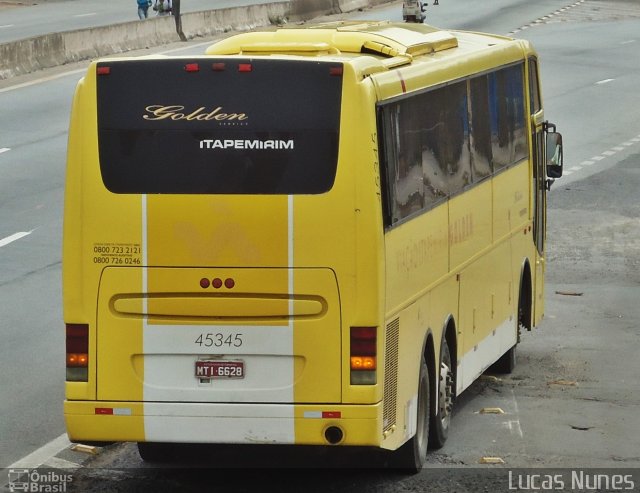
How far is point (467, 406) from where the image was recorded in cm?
1438

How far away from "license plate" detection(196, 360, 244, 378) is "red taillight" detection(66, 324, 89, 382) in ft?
2.39

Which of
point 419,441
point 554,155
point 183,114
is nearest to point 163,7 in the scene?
point 554,155

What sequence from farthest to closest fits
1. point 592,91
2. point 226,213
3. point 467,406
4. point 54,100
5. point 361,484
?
point 592,91, point 54,100, point 467,406, point 361,484, point 226,213

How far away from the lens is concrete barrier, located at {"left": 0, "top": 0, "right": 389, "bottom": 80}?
42969 mm

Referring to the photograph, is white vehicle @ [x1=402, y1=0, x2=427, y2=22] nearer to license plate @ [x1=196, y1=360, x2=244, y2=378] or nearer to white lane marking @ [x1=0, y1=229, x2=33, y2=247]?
white lane marking @ [x1=0, y1=229, x2=33, y2=247]

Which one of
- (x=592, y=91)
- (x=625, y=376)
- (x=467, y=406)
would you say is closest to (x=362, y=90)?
(x=467, y=406)

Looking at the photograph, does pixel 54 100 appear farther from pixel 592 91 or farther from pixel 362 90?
pixel 362 90

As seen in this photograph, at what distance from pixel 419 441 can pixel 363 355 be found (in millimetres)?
1642

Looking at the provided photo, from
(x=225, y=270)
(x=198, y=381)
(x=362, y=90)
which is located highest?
(x=362, y=90)

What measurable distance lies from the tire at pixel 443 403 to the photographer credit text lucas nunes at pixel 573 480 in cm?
95

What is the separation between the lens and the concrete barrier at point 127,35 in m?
43.0

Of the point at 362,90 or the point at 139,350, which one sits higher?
the point at 362,90

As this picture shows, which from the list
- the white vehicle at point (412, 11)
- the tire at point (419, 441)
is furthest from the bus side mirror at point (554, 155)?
the white vehicle at point (412, 11)

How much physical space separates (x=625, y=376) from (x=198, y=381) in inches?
257
